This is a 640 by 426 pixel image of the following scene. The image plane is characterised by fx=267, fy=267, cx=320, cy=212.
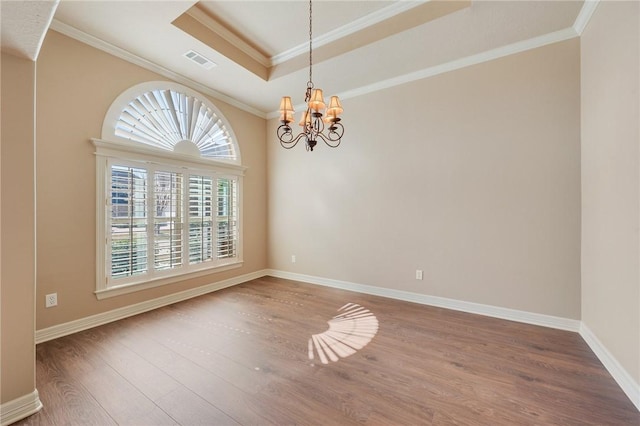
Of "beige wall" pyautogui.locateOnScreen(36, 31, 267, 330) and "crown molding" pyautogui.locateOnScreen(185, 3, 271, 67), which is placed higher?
"crown molding" pyautogui.locateOnScreen(185, 3, 271, 67)

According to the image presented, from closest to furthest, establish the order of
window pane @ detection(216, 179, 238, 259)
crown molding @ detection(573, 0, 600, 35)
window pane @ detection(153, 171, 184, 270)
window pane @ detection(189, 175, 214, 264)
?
crown molding @ detection(573, 0, 600, 35) → window pane @ detection(153, 171, 184, 270) → window pane @ detection(189, 175, 214, 264) → window pane @ detection(216, 179, 238, 259)

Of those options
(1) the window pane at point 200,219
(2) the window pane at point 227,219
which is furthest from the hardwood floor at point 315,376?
(2) the window pane at point 227,219

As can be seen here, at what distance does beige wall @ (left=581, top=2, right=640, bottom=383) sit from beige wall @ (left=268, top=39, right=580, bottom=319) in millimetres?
202

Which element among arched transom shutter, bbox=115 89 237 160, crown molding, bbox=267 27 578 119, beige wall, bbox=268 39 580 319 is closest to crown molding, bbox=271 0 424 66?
beige wall, bbox=268 39 580 319

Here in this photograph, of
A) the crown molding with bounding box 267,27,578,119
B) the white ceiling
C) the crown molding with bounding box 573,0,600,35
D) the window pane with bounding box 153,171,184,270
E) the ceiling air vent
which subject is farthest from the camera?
the window pane with bounding box 153,171,184,270

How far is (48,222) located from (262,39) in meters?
3.11

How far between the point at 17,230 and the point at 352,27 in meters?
3.52

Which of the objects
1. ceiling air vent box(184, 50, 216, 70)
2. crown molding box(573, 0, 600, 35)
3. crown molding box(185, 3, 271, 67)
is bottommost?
crown molding box(573, 0, 600, 35)

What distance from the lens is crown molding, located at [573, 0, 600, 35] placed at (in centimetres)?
240

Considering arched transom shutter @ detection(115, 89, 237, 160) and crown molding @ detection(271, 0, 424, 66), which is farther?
arched transom shutter @ detection(115, 89, 237, 160)

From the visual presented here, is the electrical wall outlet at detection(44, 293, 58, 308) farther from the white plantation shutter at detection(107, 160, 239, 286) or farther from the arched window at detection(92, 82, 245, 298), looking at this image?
the white plantation shutter at detection(107, 160, 239, 286)

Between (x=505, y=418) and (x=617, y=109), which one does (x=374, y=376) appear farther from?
(x=617, y=109)

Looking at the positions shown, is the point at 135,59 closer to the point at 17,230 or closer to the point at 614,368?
the point at 17,230

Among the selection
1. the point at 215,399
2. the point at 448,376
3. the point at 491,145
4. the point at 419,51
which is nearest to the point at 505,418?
the point at 448,376
